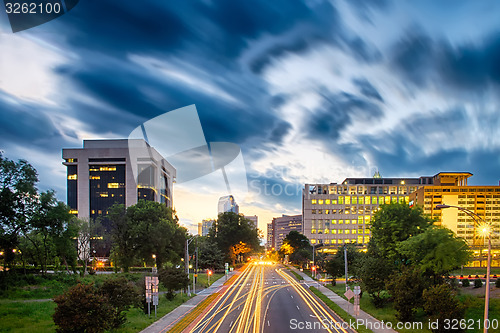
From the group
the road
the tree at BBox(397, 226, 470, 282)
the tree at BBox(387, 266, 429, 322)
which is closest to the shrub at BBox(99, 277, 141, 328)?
the road

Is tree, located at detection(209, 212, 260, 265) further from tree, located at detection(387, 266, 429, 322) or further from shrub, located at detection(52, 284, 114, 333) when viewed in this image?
shrub, located at detection(52, 284, 114, 333)

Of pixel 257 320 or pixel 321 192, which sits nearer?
pixel 257 320

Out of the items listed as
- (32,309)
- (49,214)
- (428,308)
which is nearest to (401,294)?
(428,308)

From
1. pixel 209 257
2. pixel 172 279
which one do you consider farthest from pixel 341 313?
pixel 209 257

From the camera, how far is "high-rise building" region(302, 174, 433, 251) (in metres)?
160

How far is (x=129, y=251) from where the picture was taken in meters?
68.0

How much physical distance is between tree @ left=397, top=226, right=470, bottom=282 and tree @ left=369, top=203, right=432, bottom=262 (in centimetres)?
382

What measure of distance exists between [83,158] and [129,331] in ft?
491

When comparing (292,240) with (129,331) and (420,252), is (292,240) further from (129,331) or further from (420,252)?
(129,331)

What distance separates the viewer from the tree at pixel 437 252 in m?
34.8

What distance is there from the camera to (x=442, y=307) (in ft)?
86.9

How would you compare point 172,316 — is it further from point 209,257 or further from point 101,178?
point 101,178

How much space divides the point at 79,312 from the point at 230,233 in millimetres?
100116

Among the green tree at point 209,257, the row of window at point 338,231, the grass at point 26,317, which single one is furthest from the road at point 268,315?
the row of window at point 338,231
